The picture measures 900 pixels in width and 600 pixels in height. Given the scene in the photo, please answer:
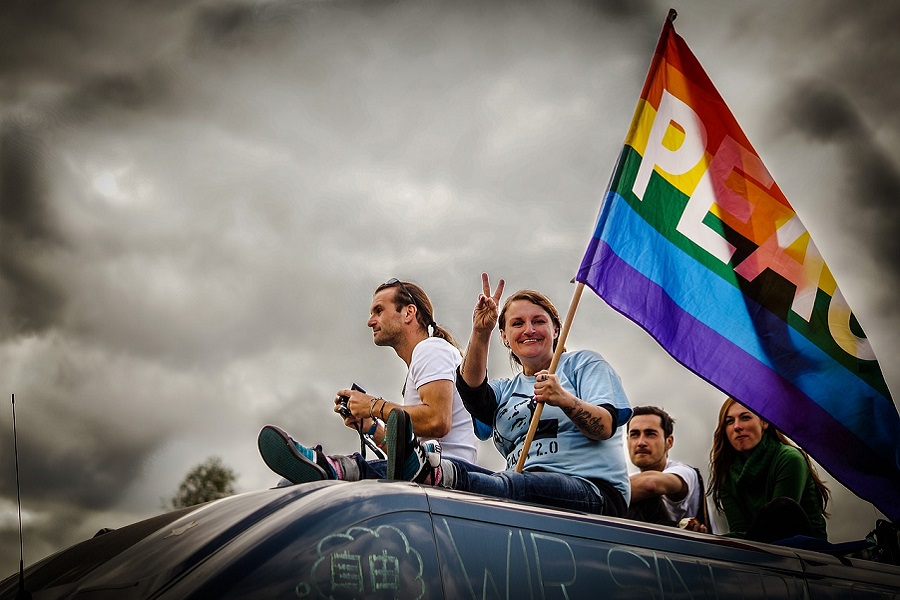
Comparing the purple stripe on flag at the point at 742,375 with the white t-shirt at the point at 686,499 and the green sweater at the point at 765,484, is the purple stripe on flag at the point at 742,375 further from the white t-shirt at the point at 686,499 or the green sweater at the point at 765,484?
the white t-shirt at the point at 686,499

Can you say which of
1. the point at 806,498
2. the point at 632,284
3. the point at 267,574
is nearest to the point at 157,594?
the point at 267,574

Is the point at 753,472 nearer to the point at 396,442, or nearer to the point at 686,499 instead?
the point at 686,499

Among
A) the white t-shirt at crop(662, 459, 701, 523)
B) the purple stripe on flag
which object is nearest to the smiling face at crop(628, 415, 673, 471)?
the white t-shirt at crop(662, 459, 701, 523)

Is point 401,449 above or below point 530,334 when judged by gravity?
below

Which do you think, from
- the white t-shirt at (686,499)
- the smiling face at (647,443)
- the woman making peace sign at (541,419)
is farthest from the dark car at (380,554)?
the smiling face at (647,443)

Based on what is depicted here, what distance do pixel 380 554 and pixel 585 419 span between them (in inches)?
67.2

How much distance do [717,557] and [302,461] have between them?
144 cm

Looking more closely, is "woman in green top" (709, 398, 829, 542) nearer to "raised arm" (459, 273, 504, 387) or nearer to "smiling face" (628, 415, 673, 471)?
"smiling face" (628, 415, 673, 471)

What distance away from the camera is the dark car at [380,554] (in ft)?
7.12

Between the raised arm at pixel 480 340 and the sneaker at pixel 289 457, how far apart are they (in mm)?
1338

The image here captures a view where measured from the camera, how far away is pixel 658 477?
17.0 feet

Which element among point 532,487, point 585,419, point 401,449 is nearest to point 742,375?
point 585,419

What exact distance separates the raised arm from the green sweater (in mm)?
1657

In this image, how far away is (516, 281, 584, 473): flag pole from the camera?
386cm
